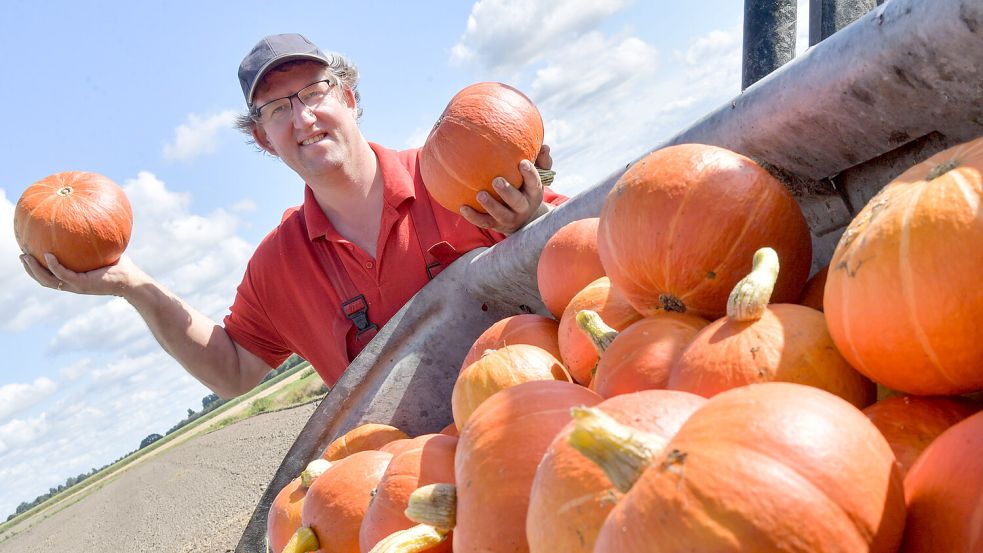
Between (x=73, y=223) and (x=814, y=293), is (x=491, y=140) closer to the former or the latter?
(x=814, y=293)

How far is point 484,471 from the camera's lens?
141cm

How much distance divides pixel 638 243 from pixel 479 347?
89 cm

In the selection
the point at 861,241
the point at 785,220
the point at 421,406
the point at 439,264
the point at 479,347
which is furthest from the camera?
the point at 439,264

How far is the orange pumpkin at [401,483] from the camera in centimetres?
180

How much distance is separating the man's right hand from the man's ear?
1.31 meters

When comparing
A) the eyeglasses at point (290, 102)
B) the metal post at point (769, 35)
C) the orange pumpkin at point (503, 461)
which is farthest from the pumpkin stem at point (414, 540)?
the metal post at point (769, 35)

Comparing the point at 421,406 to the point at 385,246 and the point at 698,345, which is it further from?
the point at 698,345

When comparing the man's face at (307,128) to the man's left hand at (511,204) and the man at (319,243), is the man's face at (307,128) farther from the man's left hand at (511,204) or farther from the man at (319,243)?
the man's left hand at (511,204)

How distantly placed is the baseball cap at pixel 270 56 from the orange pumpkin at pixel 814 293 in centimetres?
367

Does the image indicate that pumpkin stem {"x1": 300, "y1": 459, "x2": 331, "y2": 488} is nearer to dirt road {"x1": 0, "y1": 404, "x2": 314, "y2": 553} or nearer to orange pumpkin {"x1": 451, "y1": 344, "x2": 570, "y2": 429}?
orange pumpkin {"x1": 451, "y1": 344, "x2": 570, "y2": 429}

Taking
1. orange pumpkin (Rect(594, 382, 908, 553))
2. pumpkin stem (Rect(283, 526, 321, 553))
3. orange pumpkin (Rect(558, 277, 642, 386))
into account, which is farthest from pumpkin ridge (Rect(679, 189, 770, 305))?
pumpkin stem (Rect(283, 526, 321, 553))

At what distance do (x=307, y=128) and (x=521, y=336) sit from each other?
2737 mm

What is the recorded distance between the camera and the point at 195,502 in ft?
50.5

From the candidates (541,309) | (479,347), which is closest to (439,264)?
(541,309)
